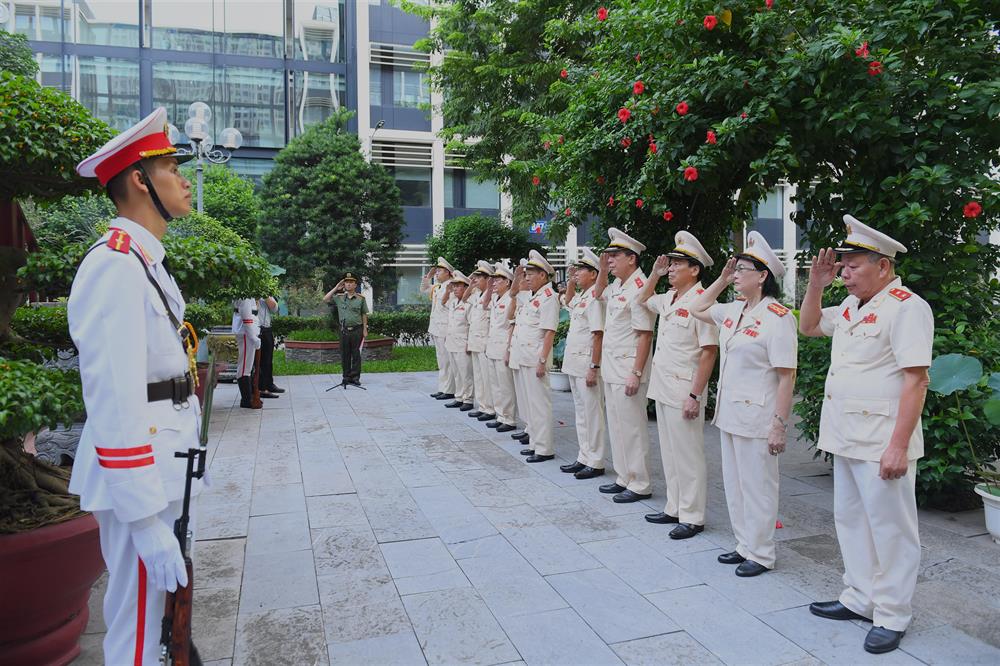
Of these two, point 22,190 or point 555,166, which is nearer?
point 22,190

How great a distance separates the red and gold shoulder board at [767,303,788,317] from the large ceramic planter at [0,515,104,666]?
3610 mm

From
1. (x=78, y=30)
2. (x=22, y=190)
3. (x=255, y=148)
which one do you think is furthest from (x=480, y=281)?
(x=78, y=30)

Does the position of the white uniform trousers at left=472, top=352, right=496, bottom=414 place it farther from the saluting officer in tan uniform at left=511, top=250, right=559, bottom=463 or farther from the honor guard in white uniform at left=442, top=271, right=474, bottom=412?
the saluting officer in tan uniform at left=511, top=250, right=559, bottom=463

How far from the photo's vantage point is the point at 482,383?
31.7 ft

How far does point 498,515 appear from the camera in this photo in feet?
17.6

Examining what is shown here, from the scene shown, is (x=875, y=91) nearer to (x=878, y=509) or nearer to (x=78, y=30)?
(x=878, y=509)

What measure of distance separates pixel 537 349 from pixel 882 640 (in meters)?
4.74

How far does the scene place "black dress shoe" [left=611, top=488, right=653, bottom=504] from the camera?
18.7 feet

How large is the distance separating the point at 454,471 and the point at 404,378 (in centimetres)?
716

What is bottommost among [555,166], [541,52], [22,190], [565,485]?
[565,485]

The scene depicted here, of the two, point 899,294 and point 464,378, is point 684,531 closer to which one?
point 899,294

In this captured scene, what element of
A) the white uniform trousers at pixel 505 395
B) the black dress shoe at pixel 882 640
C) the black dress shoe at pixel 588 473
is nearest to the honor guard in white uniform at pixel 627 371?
the black dress shoe at pixel 588 473

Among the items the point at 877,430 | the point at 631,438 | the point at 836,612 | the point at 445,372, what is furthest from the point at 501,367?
the point at 877,430

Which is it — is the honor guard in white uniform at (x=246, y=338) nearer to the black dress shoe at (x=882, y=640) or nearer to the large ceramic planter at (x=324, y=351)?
the large ceramic planter at (x=324, y=351)
